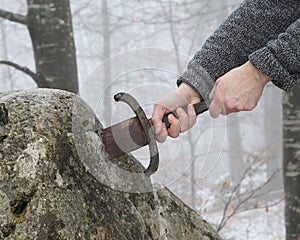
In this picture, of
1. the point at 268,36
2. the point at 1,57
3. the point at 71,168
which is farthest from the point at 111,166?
the point at 1,57

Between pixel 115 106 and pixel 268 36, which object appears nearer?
pixel 115 106

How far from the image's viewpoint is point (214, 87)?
5.92 ft

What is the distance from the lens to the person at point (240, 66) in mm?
1751

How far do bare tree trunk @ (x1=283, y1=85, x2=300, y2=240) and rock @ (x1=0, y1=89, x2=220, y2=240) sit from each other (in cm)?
250

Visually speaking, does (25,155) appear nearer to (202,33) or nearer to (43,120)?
(43,120)

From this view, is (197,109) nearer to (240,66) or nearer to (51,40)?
(240,66)

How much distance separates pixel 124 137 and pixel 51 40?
9.04 ft

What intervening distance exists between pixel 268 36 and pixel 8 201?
1301mm

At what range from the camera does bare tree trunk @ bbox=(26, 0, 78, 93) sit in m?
4.27

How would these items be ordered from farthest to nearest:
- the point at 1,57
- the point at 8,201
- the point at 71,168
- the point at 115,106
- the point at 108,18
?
the point at 1,57, the point at 108,18, the point at 115,106, the point at 71,168, the point at 8,201

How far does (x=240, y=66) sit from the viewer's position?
189cm

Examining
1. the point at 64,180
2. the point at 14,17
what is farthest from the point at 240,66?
the point at 14,17

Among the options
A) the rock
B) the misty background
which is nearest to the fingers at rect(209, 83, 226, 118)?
the misty background

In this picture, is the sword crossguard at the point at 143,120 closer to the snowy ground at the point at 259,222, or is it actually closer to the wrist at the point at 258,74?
the wrist at the point at 258,74
